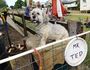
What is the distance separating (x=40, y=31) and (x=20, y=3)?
A: 14.8 ft

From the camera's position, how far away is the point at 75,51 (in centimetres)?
233

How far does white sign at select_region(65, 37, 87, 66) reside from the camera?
7.37 feet

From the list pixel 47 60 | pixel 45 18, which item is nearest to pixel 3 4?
pixel 45 18

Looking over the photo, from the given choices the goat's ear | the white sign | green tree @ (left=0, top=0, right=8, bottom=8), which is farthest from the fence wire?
green tree @ (left=0, top=0, right=8, bottom=8)

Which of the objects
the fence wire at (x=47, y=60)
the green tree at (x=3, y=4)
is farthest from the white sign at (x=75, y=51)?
the green tree at (x=3, y=4)

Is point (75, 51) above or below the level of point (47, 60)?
above

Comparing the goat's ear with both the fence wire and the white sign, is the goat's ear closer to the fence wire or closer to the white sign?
the fence wire

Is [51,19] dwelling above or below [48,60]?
above

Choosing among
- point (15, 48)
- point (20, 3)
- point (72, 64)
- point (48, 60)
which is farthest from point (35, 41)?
point (20, 3)

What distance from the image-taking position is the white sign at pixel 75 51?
225 centimetres

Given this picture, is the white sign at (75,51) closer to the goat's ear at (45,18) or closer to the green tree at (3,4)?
the goat's ear at (45,18)

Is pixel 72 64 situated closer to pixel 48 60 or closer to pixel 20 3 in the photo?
pixel 48 60

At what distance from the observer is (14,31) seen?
4227 mm

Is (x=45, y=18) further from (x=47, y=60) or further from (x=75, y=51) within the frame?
(x=75, y=51)
